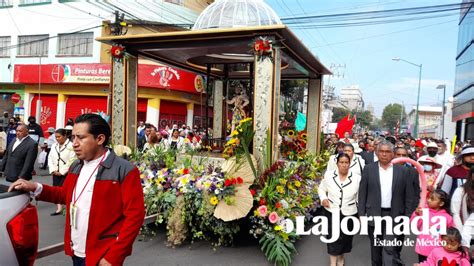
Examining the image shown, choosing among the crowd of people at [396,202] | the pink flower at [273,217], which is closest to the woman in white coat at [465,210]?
the crowd of people at [396,202]

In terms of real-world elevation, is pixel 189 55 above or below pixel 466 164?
above

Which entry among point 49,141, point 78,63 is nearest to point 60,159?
point 49,141

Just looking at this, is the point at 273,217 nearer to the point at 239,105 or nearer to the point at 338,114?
the point at 239,105

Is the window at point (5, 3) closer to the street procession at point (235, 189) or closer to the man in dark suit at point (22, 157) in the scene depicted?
the street procession at point (235, 189)

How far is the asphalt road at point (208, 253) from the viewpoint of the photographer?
4958 mm

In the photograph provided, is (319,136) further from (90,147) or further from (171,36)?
(90,147)

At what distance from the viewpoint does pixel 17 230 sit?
2.04 m

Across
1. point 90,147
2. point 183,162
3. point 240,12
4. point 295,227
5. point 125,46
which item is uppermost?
point 240,12

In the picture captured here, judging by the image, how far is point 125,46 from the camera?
7258 mm

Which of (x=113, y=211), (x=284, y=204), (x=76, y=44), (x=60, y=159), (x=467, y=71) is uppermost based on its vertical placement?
(x=467, y=71)

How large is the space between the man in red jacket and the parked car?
0.69 feet

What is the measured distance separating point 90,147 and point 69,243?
0.74m

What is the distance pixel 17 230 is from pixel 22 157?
15.6 ft

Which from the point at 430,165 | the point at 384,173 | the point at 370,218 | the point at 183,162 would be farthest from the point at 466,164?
the point at 183,162
